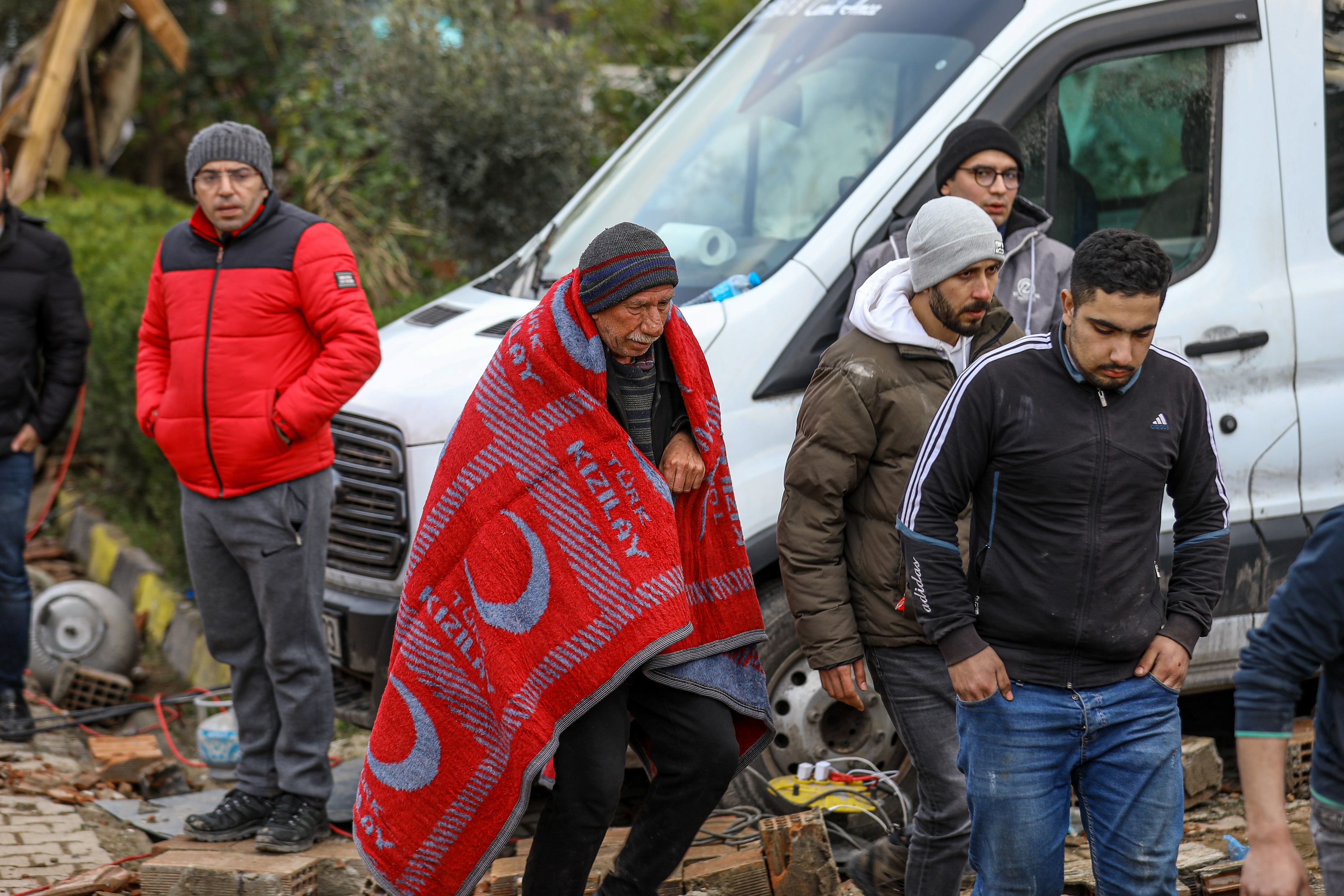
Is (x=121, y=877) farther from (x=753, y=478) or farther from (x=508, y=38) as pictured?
(x=508, y=38)

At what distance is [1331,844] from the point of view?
2.38m

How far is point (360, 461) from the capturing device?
4547 mm

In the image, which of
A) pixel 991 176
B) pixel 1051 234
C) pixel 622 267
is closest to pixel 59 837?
pixel 622 267

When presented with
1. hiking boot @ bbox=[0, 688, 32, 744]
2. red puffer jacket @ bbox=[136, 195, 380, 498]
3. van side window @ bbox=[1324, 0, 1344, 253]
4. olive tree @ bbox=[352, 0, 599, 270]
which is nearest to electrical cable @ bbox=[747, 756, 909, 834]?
red puffer jacket @ bbox=[136, 195, 380, 498]

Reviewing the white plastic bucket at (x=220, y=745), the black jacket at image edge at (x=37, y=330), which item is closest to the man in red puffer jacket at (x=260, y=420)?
the white plastic bucket at (x=220, y=745)

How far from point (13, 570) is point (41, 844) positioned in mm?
1408

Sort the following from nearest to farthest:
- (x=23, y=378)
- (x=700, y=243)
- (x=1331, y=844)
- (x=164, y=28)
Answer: (x=1331, y=844)
(x=700, y=243)
(x=23, y=378)
(x=164, y=28)

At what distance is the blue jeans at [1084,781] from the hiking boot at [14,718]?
14.1 ft

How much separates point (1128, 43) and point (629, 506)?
2.31 metres

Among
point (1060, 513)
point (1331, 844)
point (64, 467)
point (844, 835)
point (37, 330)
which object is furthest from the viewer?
point (64, 467)

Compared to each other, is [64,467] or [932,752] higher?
[64,467]

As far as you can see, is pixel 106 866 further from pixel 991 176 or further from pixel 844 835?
pixel 991 176

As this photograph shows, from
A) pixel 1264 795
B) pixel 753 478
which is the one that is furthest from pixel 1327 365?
pixel 1264 795

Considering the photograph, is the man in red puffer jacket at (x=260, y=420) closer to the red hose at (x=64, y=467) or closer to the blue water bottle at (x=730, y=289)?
the blue water bottle at (x=730, y=289)
